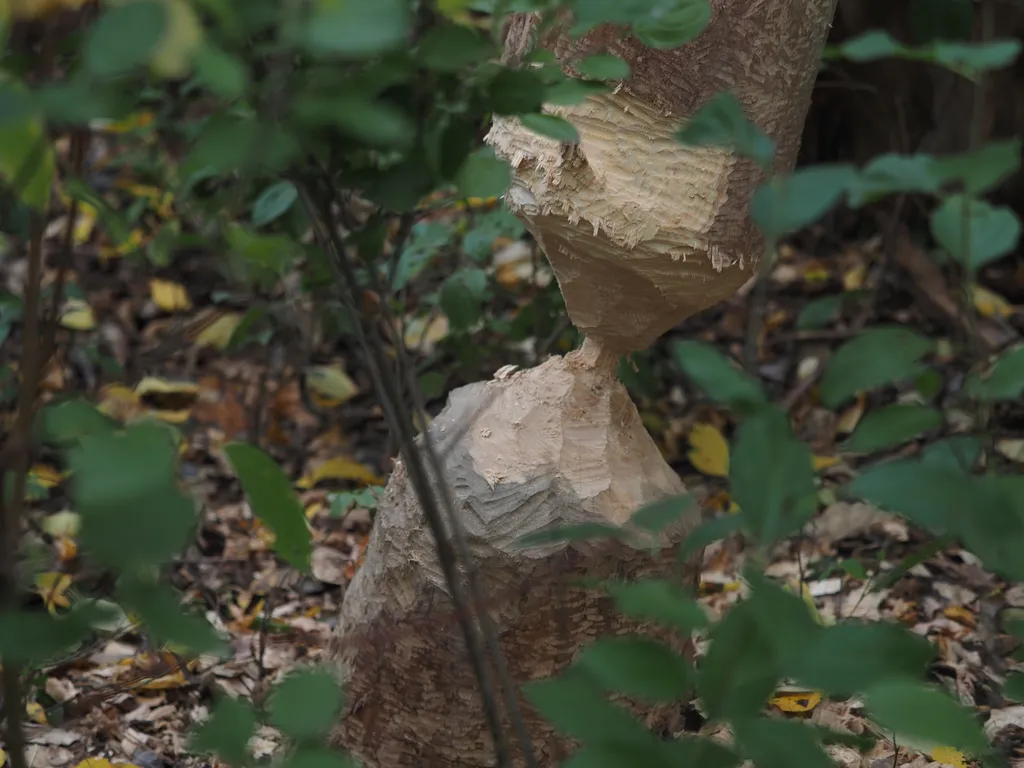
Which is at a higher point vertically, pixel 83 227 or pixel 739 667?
pixel 739 667

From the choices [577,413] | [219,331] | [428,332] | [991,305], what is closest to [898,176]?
[577,413]

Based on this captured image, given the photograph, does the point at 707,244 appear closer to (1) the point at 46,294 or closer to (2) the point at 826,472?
(2) the point at 826,472

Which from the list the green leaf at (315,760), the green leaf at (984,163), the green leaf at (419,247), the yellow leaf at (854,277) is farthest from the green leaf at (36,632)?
the yellow leaf at (854,277)

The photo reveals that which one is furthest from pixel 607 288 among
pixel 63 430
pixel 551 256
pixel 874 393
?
pixel 874 393

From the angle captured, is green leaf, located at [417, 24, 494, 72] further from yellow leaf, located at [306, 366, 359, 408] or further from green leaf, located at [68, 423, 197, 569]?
yellow leaf, located at [306, 366, 359, 408]

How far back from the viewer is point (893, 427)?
0.86 m

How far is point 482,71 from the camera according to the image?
2.91ft

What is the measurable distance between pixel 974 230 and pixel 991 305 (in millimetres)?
2415

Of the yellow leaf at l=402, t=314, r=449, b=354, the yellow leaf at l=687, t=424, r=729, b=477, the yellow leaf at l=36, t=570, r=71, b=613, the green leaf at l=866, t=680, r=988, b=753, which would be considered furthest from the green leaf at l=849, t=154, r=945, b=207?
the yellow leaf at l=402, t=314, r=449, b=354

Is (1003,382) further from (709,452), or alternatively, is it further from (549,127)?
(709,452)

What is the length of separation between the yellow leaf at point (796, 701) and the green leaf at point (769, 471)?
96 cm

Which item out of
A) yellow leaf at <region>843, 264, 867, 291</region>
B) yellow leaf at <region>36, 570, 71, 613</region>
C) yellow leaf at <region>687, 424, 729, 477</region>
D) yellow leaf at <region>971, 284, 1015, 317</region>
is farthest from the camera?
yellow leaf at <region>843, 264, 867, 291</region>

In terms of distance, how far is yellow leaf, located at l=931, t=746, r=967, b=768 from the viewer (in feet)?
4.91

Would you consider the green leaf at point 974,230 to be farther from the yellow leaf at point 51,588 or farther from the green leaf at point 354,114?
the yellow leaf at point 51,588
